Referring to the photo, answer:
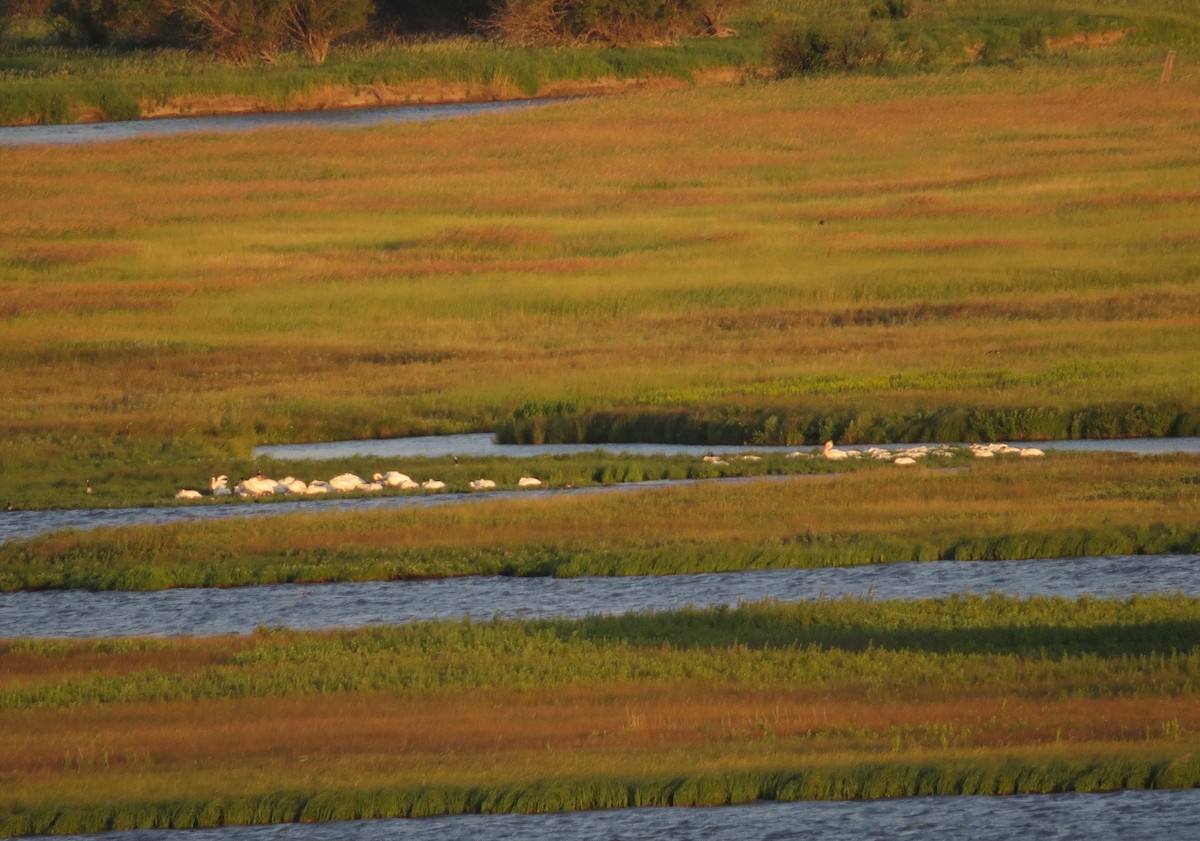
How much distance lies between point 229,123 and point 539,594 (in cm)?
5488

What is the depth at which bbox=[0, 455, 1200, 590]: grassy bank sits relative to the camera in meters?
20.4

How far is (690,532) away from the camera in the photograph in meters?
21.9

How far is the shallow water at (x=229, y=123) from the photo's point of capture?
67.9 m

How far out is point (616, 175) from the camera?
56.8 meters

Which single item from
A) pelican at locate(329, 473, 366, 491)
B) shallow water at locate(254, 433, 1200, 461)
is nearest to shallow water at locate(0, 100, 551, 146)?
shallow water at locate(254, 433, 1200, 461)

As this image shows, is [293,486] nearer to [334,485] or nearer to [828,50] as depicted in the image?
[334,485]

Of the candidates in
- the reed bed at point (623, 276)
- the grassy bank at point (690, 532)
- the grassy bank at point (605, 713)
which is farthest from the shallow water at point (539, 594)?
the reed bed at point (623, 276)

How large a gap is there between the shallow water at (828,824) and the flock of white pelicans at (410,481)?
537 inches

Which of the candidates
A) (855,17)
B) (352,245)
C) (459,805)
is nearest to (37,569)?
(459,805)

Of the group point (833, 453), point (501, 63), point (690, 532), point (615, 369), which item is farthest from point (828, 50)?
point (690, 532)

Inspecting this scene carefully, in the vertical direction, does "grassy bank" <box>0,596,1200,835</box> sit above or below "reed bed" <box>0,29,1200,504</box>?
above

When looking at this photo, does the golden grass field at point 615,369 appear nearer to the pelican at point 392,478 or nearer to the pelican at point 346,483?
the pelican at point 346,483

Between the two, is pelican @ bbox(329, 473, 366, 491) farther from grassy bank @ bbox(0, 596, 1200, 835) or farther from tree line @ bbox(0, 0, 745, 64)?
tree line @ bbox(0, 0, 745, 64)

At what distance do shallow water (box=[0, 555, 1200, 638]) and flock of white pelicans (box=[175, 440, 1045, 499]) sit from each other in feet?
16.9
